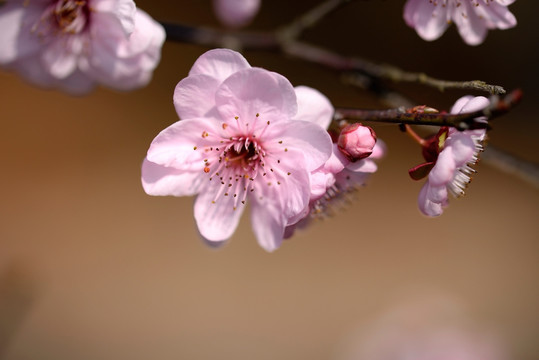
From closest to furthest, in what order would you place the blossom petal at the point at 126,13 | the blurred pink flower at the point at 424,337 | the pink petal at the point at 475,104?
the pink petal at the point at 475,104 → the blossom petal at the point at 126,13 → the blurred pink flower at the point at 424,337

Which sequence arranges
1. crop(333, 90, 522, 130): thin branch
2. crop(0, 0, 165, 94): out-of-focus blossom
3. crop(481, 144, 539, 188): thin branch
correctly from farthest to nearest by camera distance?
1. crop(481, 144, 539, 188): thin branch
2. crop(0, 0, 165, 94): out-of-focus blossom
3. crop(333, 90, 522, 130): thin branch

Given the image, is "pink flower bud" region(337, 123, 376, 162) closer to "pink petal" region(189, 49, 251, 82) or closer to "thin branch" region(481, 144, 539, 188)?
"pink petal" region(189, 49, 251, 82)

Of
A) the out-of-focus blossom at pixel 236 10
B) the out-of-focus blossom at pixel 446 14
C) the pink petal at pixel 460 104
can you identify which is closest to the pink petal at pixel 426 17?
the out-of-focus blossom at pixel 446 14

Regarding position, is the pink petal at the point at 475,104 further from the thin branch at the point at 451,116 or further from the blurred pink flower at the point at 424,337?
the blurred pink flower at the point at 424,337

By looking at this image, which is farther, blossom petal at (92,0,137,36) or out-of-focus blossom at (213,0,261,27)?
out-of-focus blossom at (213,0,261,27)

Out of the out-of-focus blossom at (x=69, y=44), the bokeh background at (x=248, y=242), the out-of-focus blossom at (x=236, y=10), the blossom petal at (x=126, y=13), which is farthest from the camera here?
the bokeh background at (x=248, y=242)

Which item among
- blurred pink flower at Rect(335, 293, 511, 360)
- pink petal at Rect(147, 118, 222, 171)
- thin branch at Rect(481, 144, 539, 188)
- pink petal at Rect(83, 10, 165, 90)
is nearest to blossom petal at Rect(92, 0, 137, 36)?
pink petal at Rect(83, 10, 165, 90)

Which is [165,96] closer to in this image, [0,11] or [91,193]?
[91,193]
